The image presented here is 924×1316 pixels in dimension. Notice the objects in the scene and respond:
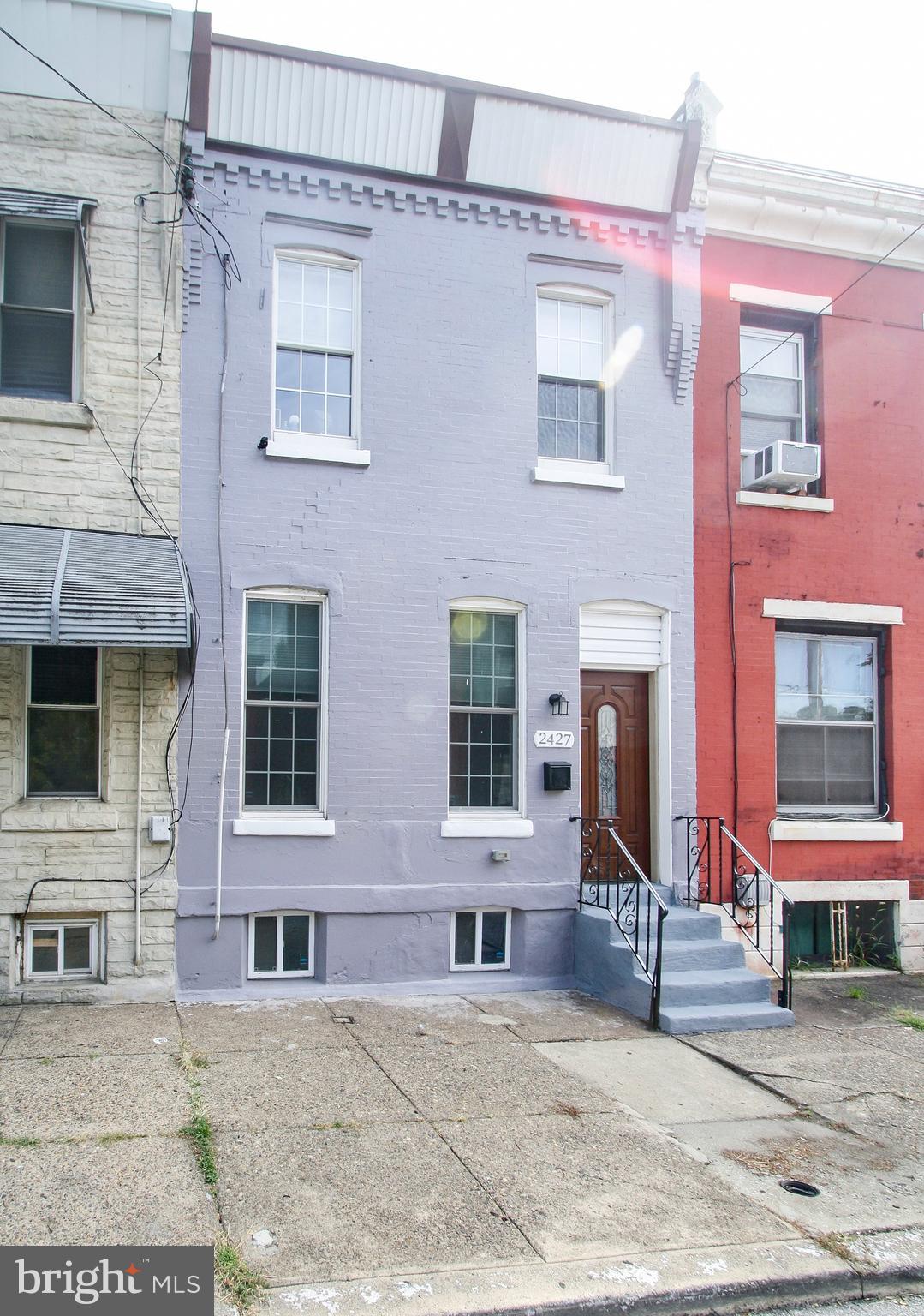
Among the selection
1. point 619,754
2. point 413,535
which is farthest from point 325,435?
point 619,754

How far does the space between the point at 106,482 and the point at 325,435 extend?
195 cm

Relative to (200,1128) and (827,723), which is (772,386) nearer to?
(827,723)

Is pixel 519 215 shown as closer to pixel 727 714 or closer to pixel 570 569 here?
pixel 570 569

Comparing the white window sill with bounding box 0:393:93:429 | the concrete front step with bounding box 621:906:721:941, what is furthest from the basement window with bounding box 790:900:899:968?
the white window sill with bounding box 0:393:93:429

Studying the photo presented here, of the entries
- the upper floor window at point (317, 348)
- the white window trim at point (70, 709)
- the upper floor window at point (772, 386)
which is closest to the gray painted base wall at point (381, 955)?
the white window trim at point (70, 709)

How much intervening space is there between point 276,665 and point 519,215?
4.79m

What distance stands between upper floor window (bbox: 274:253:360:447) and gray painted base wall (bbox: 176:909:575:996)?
14.0 feet

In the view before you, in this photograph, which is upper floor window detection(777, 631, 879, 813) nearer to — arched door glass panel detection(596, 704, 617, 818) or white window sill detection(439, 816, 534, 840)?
arched door glass panel detection(596, 704, 617, 818)

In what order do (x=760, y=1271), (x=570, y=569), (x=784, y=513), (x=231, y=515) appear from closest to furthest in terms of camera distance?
(x=760, y=1271)
(x=231, y=515)
(x=570, y=569)
(x=784, y=513)

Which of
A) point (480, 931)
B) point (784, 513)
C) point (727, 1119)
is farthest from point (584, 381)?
point (727, 1119)

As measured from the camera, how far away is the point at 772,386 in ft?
38.2

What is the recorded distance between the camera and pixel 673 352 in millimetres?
10797

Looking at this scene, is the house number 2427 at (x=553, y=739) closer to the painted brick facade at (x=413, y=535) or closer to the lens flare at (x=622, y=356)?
the painted brick facade at (x=413, y=535)

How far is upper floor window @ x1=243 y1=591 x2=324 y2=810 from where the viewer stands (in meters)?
9.55
